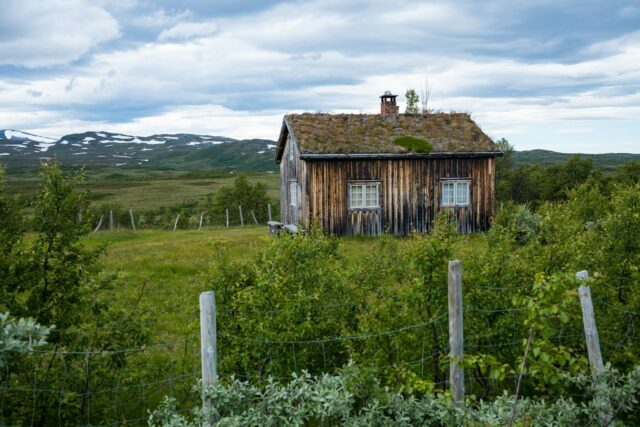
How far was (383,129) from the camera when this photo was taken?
24406 millimetres

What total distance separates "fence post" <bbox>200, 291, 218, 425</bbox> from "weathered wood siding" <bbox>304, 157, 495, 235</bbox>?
16617mm

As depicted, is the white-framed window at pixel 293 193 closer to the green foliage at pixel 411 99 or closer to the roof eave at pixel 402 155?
the roof eave at pixel 402 155

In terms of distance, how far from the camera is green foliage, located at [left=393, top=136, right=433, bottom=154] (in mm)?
23219

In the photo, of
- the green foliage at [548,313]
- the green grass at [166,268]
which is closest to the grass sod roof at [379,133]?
the green grass at [166,268]

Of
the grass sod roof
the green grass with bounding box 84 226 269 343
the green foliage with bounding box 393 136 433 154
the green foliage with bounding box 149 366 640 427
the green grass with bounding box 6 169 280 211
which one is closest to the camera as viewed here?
the green foliage with bounding box 149 366 640 427

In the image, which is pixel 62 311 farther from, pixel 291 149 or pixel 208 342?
pixel 291 149

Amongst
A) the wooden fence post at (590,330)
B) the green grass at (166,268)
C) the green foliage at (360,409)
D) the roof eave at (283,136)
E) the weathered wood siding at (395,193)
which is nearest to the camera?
the green foliage at (360,409)

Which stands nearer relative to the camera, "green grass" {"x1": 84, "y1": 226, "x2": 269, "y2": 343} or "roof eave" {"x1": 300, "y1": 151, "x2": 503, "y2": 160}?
"green grass" {"x1": 84, "y1": 226, "x2": 269, "y2": 343}

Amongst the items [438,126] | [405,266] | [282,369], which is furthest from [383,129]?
[282,369]

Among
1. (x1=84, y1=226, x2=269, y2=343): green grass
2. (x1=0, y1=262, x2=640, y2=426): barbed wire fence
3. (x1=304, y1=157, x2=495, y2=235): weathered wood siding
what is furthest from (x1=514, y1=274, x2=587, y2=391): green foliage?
(x1=304, y1=157, x2=495, y2=235): weathered wood siding

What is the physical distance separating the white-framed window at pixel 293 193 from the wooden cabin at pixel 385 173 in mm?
52

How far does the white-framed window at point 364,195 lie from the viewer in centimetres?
2305

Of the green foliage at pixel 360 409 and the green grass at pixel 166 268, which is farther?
the green grass at pixel 166 268

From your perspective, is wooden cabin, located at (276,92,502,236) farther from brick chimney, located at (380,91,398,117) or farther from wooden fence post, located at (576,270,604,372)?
wooden fence post, located at (576,270,604,372)
